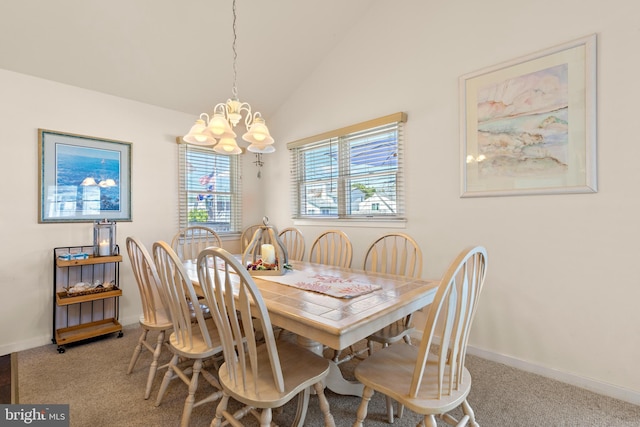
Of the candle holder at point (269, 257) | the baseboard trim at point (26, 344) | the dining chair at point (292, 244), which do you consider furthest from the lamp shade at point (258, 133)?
the baseboard trim at point (26, 344)

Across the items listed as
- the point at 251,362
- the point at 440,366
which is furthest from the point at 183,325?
the point at 440,366

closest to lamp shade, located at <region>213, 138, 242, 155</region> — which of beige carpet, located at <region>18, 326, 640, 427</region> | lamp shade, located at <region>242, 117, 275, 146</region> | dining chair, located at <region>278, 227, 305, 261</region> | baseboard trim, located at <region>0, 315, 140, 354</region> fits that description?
lamp shade, located at <region>242, 117, 275, 146</region>

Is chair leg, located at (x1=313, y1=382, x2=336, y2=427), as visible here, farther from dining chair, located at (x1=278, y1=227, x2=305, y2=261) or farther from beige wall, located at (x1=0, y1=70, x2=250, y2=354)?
beige wall, located at (x1=0, y1=70, x2=250, y2=354)

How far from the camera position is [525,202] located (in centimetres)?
211

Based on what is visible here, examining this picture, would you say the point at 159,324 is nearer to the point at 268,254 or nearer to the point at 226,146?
the point at 268,254

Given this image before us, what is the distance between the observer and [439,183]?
252 cm

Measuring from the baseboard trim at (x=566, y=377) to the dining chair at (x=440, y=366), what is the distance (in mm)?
1138

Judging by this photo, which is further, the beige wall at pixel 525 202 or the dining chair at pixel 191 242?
the dining chair at pixel 191 242

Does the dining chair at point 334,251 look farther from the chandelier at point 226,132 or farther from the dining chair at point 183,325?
the dining chair at point 183,325

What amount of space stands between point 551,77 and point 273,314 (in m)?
2.27

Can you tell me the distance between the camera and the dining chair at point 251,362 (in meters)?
1.14

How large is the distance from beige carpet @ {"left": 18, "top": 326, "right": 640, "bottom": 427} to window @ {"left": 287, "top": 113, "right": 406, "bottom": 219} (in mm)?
1444

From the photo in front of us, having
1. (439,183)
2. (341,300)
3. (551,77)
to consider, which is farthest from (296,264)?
(551,77)

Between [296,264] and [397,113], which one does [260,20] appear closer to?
[397,113]
